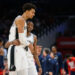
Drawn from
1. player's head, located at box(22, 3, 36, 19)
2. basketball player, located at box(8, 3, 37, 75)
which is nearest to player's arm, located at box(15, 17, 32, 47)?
basketball player, located at box(8, 3, 37, 75)

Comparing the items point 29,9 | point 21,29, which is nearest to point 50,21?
point 29,9

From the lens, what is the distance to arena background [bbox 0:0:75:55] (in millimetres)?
16027

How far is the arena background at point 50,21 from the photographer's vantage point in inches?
631

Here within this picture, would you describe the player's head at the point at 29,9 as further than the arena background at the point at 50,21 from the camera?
No

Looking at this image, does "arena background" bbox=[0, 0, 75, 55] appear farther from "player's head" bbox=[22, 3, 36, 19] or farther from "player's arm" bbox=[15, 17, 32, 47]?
"player's arm" bbox=[15, 17, 32, 47]

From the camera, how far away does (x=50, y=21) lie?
1986 cm

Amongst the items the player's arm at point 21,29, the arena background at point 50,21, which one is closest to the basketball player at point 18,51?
the player's arm at point 21,29

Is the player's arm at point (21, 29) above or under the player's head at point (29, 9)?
under

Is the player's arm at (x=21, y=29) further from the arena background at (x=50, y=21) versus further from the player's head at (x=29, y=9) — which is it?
the arena background at (x=50, y=21)

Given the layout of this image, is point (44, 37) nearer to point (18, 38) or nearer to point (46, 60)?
point (46, 60)

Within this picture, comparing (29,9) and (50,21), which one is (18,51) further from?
(50,21)

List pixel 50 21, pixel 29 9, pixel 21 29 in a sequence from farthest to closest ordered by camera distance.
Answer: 1. pixel 50 21
2. pixel 29 9
3. pixel 21 29

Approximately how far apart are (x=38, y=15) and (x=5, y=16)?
2220mm

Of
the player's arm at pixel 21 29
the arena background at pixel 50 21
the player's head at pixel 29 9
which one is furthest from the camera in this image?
the arena background at pixel 50 21
